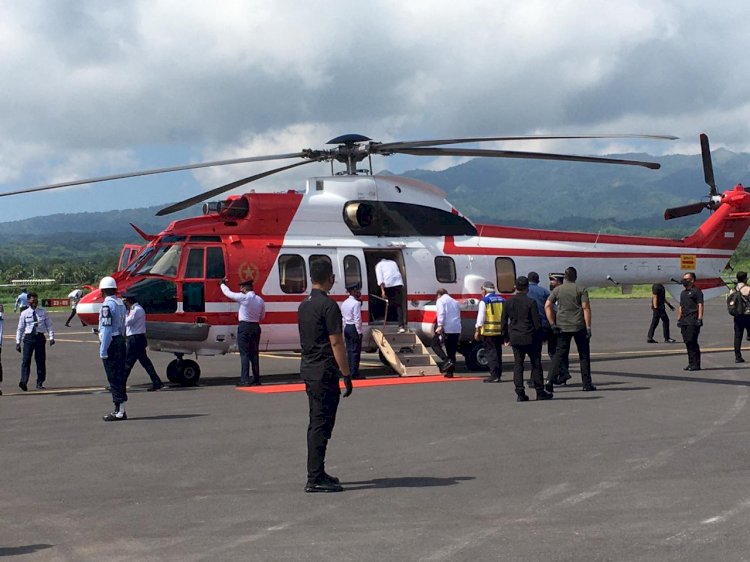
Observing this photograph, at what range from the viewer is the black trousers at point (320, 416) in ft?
25.8

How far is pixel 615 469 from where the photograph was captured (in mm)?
8453

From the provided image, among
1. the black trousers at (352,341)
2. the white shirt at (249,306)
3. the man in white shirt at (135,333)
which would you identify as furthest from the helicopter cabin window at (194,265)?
the black trousers at (352,341)

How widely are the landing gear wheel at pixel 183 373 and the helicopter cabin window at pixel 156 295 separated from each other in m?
1.09

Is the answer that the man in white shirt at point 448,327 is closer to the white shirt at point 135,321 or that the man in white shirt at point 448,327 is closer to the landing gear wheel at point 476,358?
the landing gear wheel at point 476,358

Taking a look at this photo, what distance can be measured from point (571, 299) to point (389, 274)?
456 centimetres

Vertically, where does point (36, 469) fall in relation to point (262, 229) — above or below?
below

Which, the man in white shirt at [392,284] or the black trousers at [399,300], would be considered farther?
the black trousers at [399,300]

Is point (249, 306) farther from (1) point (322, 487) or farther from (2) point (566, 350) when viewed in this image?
(1) point (322, 487)

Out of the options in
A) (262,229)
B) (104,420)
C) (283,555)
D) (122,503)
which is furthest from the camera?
(262,229)

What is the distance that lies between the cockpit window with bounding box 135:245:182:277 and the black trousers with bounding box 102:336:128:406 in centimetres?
439

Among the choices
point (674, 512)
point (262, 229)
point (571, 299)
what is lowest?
point (674, 512)

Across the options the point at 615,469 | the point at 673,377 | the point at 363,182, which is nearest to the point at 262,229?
the point at 363,182

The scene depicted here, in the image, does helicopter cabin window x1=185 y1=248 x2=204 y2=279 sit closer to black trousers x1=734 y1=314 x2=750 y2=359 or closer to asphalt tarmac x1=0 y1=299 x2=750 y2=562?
asphalt tarmac x1=0 y1=299 x2=750 y2=562

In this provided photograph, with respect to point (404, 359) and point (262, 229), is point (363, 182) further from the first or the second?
point (404, 359)
